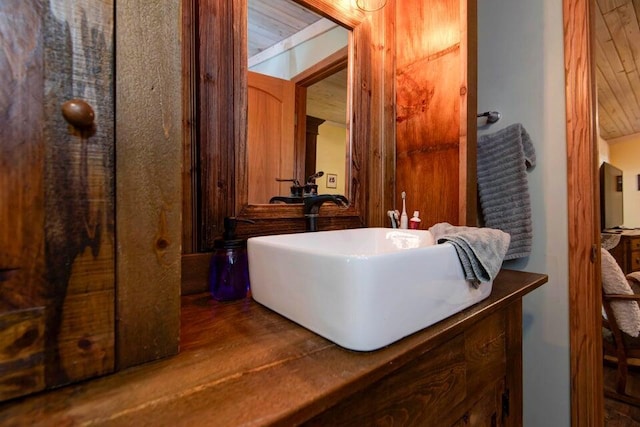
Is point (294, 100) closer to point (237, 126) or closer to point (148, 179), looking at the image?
point (237, 126)

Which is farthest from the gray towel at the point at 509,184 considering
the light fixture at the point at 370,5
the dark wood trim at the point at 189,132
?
the dark wood trim at the point at 189,132

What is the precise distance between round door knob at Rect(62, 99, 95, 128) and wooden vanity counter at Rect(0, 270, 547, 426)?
30 centimetres

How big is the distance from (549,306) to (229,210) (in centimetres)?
122

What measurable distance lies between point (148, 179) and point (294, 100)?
697 mm

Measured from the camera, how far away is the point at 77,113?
32cm

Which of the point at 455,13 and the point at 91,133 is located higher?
the point at 455,13

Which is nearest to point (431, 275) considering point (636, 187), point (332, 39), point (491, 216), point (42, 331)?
point (42, 331)

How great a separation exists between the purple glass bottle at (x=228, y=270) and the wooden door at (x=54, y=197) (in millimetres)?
304

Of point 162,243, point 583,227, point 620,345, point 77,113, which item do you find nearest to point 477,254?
point 162,243

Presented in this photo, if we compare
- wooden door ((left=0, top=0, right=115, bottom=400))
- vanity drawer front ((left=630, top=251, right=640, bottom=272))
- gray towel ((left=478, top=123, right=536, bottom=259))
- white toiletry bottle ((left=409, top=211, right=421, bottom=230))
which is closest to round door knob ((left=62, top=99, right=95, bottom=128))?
wooden door ((left=0, top=0, right=115, bottom=400))

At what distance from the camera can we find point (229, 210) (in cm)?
77

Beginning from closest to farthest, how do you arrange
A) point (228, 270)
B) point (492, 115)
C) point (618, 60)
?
point (228, 270) < point (492, 115) < point (618, 60)

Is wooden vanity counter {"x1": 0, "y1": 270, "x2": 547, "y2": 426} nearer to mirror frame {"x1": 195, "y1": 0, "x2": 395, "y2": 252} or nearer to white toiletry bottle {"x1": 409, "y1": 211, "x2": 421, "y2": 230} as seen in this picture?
mirror frame {"x1": 195, "y1": 0, "x2": 395, "y2": 252}

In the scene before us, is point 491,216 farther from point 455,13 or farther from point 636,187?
point 636,187
